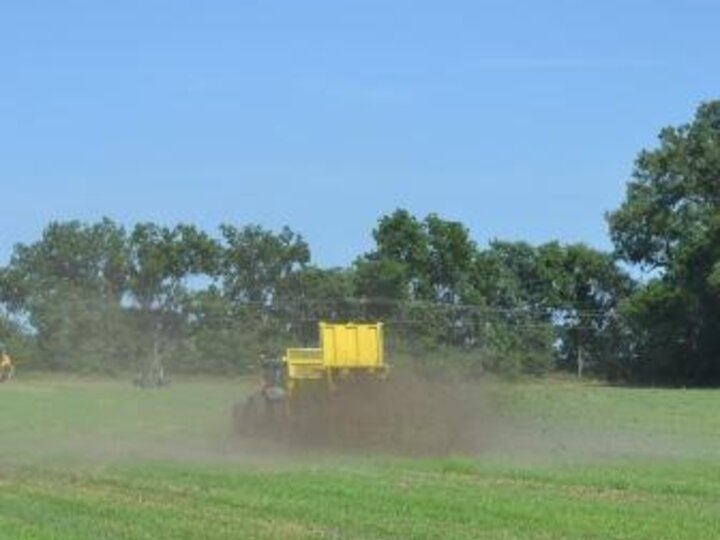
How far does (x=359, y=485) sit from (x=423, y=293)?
8075cm

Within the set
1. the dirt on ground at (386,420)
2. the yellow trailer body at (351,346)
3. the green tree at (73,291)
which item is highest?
the green tree at (73,291)

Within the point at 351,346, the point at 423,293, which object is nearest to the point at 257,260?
the point at 423,293

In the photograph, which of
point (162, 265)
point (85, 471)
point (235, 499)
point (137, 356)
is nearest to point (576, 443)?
point (85, 471)

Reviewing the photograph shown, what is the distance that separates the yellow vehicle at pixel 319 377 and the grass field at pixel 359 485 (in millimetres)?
1029

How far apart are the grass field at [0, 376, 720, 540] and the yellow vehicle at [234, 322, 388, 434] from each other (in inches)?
40.5

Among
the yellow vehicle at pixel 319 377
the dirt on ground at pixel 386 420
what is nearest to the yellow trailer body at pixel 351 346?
the yellow vehicle at pixel 319 377

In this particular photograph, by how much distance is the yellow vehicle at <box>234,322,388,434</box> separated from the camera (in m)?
28.1

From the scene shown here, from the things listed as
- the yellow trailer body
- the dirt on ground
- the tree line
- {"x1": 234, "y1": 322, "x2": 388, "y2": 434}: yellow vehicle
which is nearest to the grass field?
the dirt on ground

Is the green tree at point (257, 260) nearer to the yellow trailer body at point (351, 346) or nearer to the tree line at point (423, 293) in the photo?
the tree line at point (423, 293)

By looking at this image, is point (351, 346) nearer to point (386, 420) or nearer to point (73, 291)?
point (386, 420)

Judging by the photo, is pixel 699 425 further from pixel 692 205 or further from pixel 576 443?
pixel 692 205

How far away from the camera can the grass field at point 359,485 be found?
13984mm

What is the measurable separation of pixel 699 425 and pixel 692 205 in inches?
2311

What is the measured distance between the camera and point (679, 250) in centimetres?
8919
